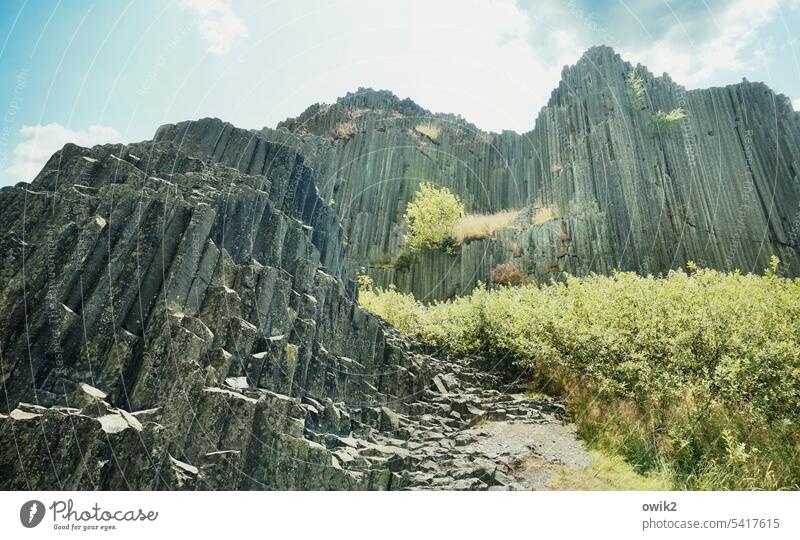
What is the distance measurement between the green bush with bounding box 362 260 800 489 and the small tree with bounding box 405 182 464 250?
1832 centimetres

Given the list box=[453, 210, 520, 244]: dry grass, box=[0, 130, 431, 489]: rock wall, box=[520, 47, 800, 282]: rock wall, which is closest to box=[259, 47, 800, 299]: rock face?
box=[520, 47, 800, 282]: rock wall

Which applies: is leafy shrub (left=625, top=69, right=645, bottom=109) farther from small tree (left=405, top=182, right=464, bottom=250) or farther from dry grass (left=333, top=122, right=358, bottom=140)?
dry grass (left=333, top=122, right=358, bottom=140)

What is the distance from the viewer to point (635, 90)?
1276 inches

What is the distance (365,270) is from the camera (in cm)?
2942

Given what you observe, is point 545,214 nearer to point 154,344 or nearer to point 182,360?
point 182,360

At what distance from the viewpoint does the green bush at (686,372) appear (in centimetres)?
650

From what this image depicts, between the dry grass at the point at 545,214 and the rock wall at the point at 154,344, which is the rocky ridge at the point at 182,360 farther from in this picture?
the dry grass at the point at 545,214

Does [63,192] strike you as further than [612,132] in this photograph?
No

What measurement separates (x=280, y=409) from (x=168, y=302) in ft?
7.65

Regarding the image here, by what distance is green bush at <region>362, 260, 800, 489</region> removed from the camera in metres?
6.50

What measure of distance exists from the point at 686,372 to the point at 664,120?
91.9 feet

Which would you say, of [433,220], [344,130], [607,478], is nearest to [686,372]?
[607,478]
